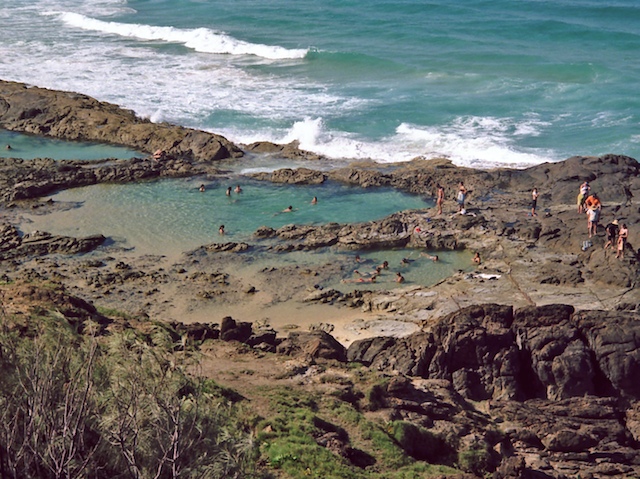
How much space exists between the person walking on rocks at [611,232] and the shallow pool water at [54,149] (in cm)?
2277

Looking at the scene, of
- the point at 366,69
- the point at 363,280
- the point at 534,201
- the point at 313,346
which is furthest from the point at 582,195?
the point at 366,69

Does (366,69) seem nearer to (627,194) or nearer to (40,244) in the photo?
(627,194)

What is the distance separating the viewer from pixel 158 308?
82.8ft

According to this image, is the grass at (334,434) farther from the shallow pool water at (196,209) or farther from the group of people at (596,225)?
the shallow pool water at (196,209)

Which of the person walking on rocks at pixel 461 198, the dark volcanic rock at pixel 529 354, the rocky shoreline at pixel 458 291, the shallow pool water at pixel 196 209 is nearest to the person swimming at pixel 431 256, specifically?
the rocky shoreline at pixel 458 291

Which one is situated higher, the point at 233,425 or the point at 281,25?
the point at 281,25

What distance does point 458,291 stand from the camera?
2558 centimetres

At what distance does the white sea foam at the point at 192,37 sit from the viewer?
59.7m

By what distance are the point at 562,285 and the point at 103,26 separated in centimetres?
5489

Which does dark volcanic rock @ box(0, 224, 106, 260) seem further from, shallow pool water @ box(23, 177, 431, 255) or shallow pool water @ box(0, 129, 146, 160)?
shallow pool water @ box(0, 129, 146, 160)

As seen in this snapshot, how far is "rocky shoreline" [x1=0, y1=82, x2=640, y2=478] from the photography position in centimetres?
1856

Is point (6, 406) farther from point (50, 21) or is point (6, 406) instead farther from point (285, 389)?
point (50, 21)

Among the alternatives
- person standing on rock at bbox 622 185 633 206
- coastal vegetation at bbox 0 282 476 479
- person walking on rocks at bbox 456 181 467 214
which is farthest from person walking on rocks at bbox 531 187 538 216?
coastal vegetation at bbox 0 282 476 479

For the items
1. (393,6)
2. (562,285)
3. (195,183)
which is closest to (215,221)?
(195,183)
